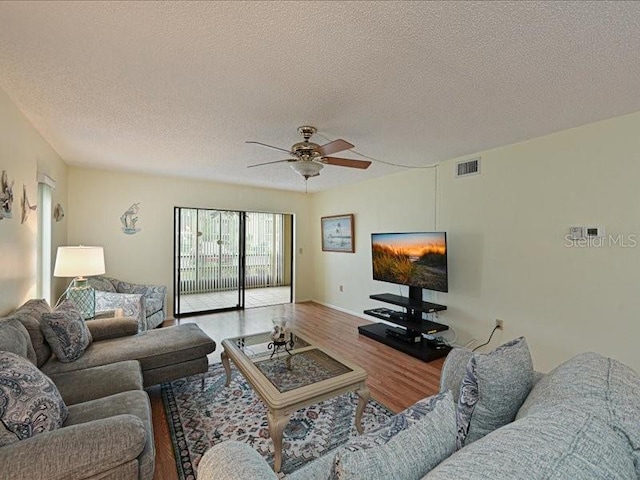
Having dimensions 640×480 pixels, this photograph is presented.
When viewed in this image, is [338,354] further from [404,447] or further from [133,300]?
[133,300]

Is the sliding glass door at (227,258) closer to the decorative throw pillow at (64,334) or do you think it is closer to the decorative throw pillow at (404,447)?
the decorative throw pillow at (64,334)

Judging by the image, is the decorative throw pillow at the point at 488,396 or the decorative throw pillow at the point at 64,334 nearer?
the decorative throw pillow at the point at 488,396

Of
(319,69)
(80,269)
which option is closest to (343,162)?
(319,69)

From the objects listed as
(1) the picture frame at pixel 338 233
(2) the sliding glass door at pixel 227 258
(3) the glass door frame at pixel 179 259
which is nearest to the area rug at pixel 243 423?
(3) the glass door frame at pixel 179 259

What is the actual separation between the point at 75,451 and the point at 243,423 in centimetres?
123

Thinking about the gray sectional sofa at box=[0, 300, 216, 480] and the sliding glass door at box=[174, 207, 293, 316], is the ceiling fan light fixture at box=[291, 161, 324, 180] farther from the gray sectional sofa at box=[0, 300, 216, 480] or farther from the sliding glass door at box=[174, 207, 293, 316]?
the sliding glass door at box=[174, 207, 293, 316]

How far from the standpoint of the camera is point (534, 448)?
0.67 m

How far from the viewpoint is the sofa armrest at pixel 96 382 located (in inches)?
70.1

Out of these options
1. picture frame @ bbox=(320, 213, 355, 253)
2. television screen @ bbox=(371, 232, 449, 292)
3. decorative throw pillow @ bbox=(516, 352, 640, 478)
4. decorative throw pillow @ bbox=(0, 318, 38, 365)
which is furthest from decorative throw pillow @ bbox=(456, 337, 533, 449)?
picture frame @ bbox=(320, 213, 355, 253)

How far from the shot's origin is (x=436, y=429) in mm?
818

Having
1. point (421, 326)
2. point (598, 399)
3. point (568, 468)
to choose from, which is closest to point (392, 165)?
point (421, 326)

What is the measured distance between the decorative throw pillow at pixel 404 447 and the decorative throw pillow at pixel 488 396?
30 cm

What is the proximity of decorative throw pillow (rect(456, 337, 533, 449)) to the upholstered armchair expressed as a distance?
351cm

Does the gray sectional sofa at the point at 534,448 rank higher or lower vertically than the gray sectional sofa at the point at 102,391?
higher
